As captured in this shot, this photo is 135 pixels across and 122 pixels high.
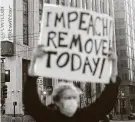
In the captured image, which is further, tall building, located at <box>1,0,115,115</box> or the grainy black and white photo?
tall building, located at <box>1,0,115,115</box>

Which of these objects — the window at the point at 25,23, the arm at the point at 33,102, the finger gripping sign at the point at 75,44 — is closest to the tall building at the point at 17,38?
the window at the point at 25,23

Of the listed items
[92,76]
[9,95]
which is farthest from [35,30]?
[92,76]

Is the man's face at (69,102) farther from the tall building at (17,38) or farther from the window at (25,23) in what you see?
the window at (25,23)

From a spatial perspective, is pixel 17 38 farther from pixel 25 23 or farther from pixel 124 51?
pixel 124 51

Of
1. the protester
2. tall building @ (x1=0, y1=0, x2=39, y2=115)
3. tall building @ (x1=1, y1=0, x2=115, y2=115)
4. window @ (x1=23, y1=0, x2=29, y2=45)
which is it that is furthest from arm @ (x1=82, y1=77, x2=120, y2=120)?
window @ (x1=23, y1=0, x2=29, y2=45)

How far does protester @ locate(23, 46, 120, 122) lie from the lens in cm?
299

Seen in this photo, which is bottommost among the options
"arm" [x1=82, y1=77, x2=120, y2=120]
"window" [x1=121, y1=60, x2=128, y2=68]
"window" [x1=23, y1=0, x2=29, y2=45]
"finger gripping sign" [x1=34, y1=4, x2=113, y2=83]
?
"arm" [x1=82, y1=77, x2=120, y2=120]

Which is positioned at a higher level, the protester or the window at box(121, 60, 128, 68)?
the window at box(121, 60, 128, 68)

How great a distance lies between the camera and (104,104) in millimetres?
3260

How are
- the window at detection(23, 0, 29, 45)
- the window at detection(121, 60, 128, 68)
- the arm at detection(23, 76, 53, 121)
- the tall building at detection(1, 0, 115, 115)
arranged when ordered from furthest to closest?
the window at detection(121, 60, 128, 68) → the window at detection(23, 0, 29, 45) → the tall building at detection(1, 0, 115, 115) → the arm at detection(23, 76, 53, 121)

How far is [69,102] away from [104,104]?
328 millimetres

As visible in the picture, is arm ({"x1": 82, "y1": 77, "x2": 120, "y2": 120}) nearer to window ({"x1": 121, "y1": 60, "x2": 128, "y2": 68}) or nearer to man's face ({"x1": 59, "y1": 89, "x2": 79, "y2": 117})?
man's face ({"x1": 59, "y1": 89, "x2": 79, "y2": 117})

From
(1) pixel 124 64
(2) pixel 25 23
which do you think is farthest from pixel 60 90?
(1) pixel 124 64

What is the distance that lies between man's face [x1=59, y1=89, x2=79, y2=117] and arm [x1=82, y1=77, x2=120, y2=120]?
0.14m
